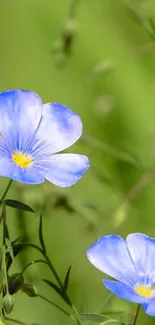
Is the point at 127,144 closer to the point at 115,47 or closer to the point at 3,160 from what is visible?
the point at 115,47

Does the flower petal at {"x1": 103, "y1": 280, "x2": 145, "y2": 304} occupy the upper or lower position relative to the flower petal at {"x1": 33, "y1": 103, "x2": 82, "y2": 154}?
lower

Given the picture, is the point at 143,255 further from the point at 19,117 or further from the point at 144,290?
the point at 19,117

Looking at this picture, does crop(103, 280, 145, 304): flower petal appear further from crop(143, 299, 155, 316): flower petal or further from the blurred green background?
the blurred green background

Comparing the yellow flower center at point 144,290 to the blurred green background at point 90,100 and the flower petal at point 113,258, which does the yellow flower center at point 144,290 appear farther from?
the blurred green background at point 90,100

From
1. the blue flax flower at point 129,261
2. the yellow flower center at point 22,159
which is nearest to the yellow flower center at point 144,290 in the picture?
the blue flax flower at point 129,261

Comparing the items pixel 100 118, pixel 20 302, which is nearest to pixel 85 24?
pixel 100 118

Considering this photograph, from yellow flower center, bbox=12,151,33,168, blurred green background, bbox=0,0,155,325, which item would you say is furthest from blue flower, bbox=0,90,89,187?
blurred green background, bbox=0,0,155,325

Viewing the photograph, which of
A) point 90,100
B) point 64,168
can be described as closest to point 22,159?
Result: point 64,168
